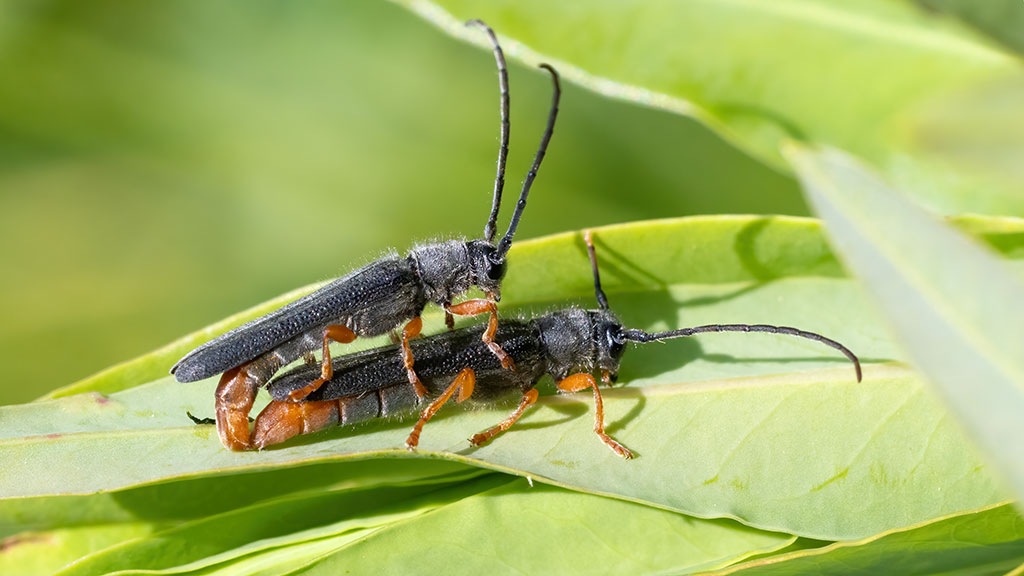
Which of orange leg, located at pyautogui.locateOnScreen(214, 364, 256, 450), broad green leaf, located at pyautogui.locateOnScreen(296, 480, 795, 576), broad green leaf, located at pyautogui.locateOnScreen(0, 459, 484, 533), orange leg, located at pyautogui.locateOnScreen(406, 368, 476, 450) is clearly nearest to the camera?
broad green leaf, located at pyautogui.locateOnScreen(296, 480, 795, 576)

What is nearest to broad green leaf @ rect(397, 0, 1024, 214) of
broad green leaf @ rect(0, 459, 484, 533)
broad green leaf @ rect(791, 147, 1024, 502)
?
broad green leaf @ rect(791, 147, 1024, 502)

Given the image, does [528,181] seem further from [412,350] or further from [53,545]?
[53,545]

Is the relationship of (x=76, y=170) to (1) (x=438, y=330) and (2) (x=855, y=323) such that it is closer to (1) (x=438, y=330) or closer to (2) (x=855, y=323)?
(1) (x=438, y=330)

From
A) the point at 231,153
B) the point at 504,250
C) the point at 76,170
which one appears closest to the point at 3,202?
the point at 76,170

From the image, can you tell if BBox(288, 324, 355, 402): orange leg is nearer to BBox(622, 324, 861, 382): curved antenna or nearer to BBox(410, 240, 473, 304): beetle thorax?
BBox(410, 240, 473, 304): beetle thorax

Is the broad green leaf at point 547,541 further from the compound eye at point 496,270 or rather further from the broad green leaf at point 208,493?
the compound eye at point 496,270
